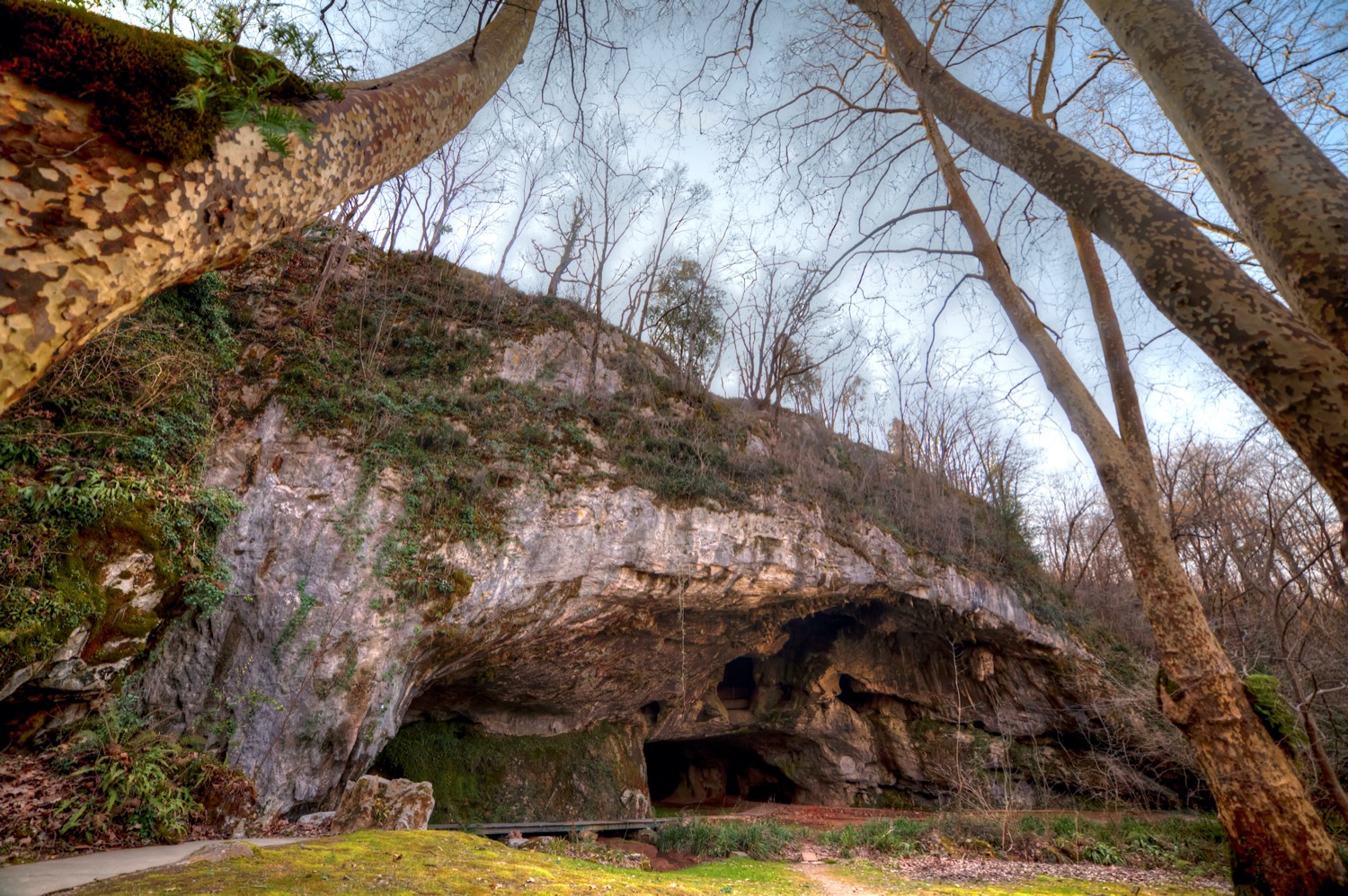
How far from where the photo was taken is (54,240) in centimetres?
116

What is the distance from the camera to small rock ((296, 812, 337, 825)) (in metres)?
6.40

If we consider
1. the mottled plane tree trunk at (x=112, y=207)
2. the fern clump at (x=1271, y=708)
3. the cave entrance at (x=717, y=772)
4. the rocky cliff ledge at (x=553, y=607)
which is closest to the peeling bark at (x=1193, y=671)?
the fern clump at (x=1271, y=708)

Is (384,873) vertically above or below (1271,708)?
below

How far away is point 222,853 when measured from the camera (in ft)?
11.3

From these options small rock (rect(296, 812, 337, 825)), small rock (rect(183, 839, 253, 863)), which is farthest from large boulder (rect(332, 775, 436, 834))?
small rock (rect(183, 839, 253, 863))

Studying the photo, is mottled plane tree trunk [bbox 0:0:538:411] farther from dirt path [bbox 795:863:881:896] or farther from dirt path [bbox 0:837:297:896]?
dirt path [bbox 795:863:881:896]

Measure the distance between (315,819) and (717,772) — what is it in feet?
42.3

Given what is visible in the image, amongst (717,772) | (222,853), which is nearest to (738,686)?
(717,772)

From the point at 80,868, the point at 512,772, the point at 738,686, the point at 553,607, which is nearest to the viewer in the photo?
the point at 80,868

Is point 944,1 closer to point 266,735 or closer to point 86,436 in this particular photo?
point 86,436

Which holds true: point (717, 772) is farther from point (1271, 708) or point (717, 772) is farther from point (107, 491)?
point (107, 491)

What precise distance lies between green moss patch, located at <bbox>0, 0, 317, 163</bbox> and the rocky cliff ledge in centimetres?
593

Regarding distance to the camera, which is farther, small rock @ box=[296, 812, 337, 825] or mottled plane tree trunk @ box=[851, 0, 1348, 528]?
small rock @ box=[296, 812, 337, 825]

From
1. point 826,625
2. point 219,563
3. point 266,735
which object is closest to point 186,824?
point 266,735
